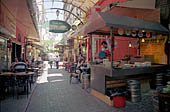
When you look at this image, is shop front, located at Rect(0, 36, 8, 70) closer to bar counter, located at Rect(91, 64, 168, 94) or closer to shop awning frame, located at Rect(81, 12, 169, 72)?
shop awning frame, located at Rect(81, 12, 169, 72)

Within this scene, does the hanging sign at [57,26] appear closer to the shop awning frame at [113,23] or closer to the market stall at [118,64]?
the market stall at [118,64]

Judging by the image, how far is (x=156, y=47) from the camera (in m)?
7.69

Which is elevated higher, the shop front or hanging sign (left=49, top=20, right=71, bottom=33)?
hanging sign (left=49, top=20, right=71, bottom=33)

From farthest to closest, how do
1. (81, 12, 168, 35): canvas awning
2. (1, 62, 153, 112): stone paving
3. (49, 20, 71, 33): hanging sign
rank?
(49, 20, 71, 33): hanging sign → (81, 12, 168, 35): canvas awning → (1, 62, 153, 112): stone paving

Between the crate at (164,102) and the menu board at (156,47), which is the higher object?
the menu board at (156,47)

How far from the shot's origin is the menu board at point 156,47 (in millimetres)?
7211

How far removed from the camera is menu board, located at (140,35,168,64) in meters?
7.21

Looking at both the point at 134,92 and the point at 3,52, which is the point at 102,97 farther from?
the point at 3,52

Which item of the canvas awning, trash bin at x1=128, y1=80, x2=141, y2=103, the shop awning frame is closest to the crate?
trash bin at x1=128, y1=80, x2=141, y2=103

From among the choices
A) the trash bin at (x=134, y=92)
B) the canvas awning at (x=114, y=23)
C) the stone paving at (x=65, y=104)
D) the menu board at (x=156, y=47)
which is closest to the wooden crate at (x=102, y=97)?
the stone paving at (x=65, y=104)

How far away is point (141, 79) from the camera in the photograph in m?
6.24

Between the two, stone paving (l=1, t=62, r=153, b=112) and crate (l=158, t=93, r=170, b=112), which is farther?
stone paving (l=1, t=62, r=153, b=112)

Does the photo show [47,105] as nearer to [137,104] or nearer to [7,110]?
[7,110]

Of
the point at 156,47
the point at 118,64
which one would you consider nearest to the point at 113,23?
the point at 118,64
